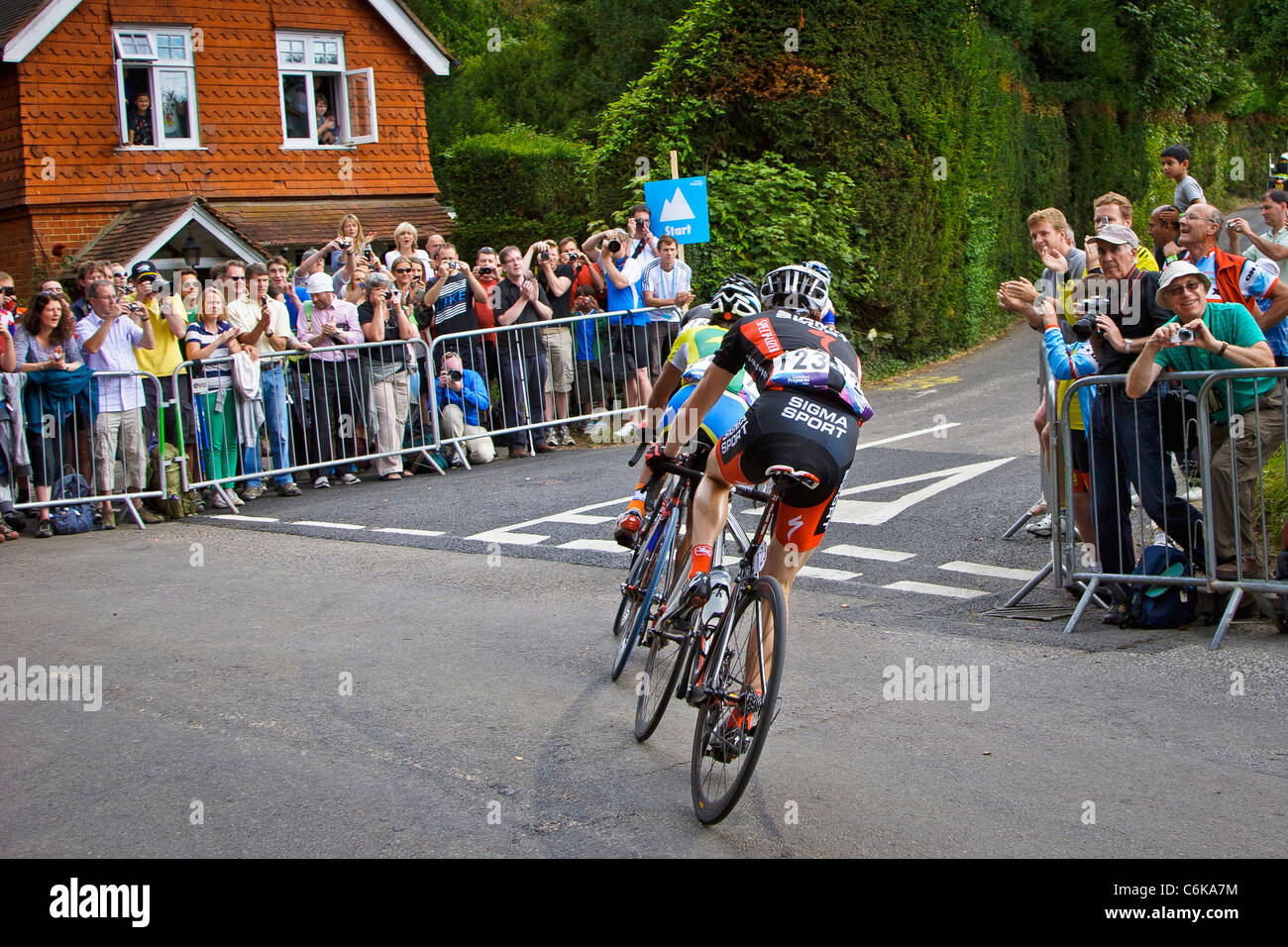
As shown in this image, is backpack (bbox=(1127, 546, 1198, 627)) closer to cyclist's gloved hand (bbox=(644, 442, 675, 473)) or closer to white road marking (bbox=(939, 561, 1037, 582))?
white road marking (bbox=(939, 561, 1037, 582))

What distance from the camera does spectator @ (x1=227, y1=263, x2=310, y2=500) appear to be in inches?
527

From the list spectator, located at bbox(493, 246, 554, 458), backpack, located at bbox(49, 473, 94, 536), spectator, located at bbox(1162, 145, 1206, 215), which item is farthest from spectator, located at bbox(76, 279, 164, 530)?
spectator, located at bbox(1162, 145, 1206, 215)

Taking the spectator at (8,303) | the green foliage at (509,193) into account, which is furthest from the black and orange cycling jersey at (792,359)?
the green foliage at (509,193)

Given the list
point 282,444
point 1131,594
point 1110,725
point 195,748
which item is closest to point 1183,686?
point 1110,725

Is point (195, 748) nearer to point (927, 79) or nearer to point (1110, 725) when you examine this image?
point (1110, 725)

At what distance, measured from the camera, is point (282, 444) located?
1354cm

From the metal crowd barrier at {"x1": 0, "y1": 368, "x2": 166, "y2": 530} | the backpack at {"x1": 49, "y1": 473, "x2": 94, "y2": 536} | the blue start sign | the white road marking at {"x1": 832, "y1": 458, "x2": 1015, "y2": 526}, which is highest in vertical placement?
the blue start sign

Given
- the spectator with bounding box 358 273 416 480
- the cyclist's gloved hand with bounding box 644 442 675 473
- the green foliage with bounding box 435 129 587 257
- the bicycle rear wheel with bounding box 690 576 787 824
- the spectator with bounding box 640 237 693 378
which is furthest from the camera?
the green foliage with bounding box 435 129 587 257

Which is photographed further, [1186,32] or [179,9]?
[1186,32]

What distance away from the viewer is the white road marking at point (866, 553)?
32.5 feet

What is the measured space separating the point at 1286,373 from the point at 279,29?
974 inches

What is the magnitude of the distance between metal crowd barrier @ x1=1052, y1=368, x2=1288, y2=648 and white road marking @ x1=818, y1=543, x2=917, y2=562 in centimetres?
155

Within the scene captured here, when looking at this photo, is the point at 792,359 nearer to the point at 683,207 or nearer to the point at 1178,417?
the point at 1178,417
